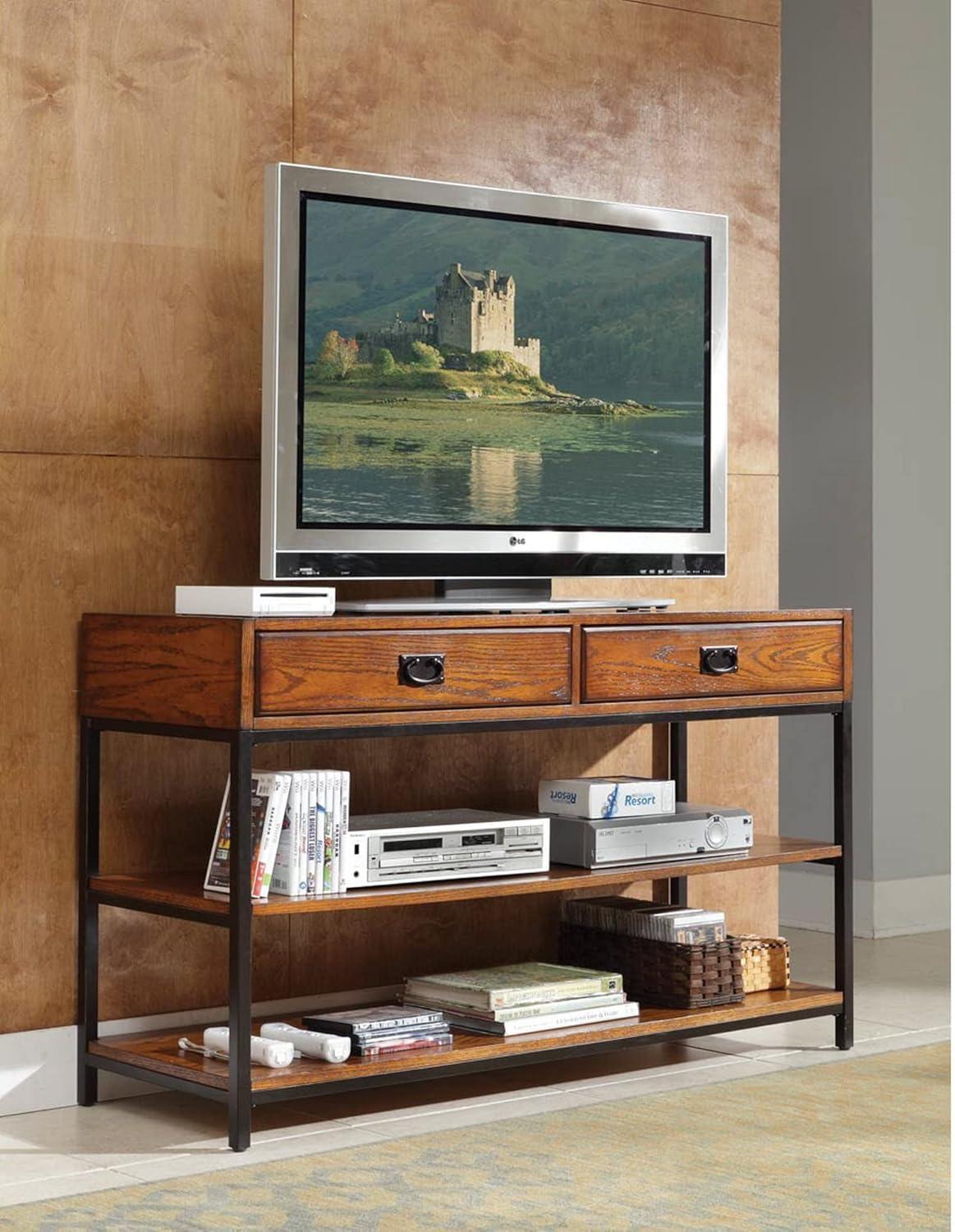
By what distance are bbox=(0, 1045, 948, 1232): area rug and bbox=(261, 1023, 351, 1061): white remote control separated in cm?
18

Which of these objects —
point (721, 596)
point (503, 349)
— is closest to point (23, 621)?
point (503, 349)

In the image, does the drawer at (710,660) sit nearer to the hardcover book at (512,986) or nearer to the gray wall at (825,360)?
the hardcover book at (512,986)

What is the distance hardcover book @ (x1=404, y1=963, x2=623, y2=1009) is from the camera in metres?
3.47

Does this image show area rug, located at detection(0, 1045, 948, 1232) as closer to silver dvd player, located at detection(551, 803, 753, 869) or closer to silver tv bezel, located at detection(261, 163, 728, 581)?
silver dvd player, located at detection(551, 803, 753, 869)

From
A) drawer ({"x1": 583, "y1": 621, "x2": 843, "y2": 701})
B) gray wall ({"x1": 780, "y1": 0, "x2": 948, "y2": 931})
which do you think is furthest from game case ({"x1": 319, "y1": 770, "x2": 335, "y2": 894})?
gray wall ({"x1": 780, "y1": 0, "x2": 948, "y2": 931})

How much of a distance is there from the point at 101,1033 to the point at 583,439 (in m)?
1.43

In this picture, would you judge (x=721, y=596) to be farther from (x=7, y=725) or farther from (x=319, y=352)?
(x=7, y=725)

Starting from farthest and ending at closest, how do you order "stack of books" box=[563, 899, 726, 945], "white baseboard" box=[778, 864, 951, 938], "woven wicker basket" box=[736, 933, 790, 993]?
"white baseboard" box=[778, 864, 951, 938]
"woven wicker basket" box=[736, 933, 790, 993]
"stack of books" box=[563, 899, 726, 945]

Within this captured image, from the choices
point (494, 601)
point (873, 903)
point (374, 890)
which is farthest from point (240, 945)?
point (873, 903)

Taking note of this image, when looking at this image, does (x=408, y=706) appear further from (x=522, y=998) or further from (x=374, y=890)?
(x=522, y=998)

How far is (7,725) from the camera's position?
336 centimetres

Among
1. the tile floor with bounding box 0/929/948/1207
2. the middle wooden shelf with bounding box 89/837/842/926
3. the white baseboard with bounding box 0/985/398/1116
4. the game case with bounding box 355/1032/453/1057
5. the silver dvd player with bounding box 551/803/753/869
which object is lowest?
the tile floor with bounding box 0/929/948/1207

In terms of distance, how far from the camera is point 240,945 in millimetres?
3062

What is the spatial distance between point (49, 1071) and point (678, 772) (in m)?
1.49
